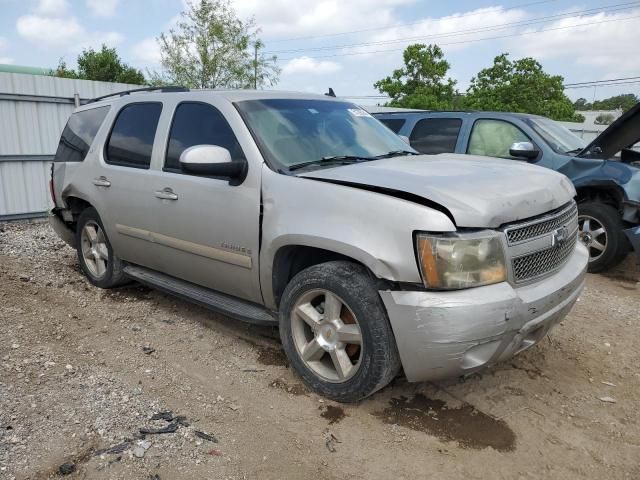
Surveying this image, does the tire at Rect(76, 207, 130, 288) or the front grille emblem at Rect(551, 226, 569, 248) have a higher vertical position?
the front grille emblem at Rect(551, 226, 569, 248)

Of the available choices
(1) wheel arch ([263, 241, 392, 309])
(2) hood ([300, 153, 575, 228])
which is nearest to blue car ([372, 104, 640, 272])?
(2) hood ([300, 153, 575, 228])

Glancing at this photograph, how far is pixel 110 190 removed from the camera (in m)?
4.50

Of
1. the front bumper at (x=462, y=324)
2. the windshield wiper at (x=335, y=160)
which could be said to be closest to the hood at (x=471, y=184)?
the windshield wiper at (x=335, y=160)

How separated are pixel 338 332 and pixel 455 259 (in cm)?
82

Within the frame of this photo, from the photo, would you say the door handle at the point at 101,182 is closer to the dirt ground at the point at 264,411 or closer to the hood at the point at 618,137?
the dirt ground at the point at 264,411

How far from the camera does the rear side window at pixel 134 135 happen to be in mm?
4219

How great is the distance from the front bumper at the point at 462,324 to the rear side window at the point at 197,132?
63.0 inches

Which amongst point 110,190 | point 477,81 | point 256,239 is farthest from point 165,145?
point 477,81

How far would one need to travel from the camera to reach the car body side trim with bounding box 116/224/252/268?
346 centimetres

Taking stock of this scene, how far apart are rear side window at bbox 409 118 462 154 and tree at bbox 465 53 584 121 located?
91.2 ft

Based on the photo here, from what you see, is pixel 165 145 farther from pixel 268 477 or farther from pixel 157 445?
pixel 268 477

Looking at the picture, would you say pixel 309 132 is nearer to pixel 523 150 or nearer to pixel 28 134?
pixel 523 150

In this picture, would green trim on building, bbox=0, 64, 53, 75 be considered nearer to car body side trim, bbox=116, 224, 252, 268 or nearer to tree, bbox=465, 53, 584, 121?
tree, bbox=465, 53, 584, 121

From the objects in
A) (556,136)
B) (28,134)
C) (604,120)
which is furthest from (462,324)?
(604,120)
